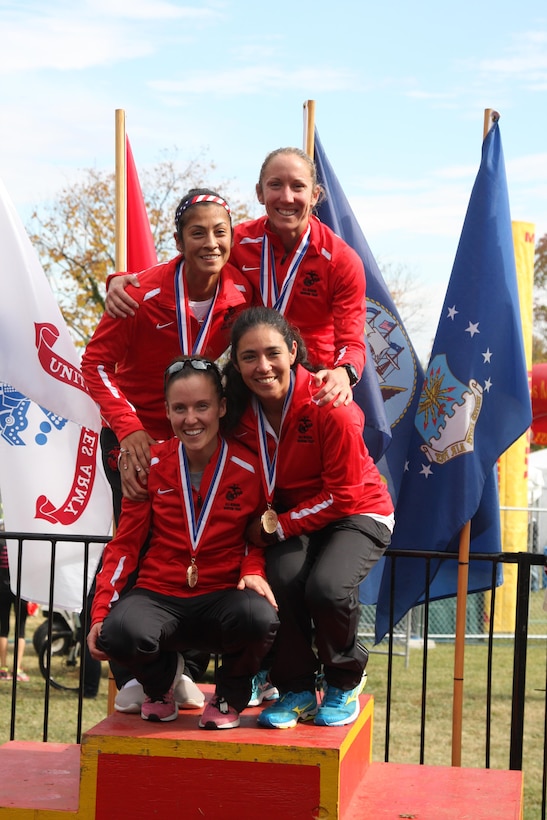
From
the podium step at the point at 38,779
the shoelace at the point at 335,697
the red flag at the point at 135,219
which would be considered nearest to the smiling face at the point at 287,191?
the shoelace at the point at 335,697

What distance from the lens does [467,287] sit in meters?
5.46

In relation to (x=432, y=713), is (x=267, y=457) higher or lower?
higher

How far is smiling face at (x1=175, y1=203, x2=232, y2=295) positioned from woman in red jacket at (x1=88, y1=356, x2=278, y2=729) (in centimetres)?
42

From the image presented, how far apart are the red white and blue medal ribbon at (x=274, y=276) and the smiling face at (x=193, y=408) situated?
0.55m

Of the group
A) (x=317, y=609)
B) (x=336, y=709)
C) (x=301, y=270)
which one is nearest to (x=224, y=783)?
(x=336, y=709)

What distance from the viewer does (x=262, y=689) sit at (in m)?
4.29

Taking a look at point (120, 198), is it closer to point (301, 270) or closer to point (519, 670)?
point (301, 270)

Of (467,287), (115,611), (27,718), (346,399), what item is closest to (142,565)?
(115,611)

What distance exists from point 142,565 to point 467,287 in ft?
8.02

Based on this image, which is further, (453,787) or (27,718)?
(27,718)

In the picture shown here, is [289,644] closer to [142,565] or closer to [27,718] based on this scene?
[142,565]

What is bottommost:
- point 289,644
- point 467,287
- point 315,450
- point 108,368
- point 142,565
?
point 289,644

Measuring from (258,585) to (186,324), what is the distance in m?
1.11

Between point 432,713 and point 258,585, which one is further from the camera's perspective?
point 432,713
